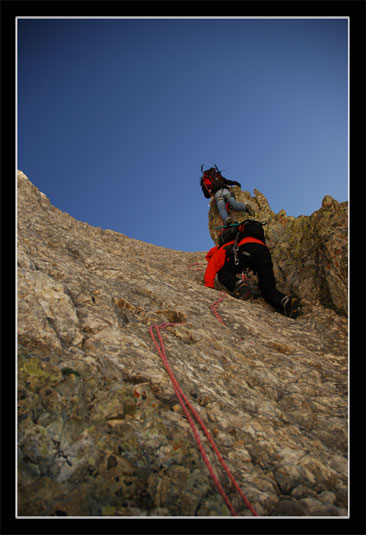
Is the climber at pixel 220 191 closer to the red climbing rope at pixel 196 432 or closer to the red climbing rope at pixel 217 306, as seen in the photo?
the red climbing rope at pixel 217 306

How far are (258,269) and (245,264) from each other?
24.7 inches

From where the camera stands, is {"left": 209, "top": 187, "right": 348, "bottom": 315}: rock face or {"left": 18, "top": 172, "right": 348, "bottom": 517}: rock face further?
{"left": 209, "top": 187, "right": 348, "bottom": 315}: rock face

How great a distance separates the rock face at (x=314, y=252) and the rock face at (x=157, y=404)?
1.70 m

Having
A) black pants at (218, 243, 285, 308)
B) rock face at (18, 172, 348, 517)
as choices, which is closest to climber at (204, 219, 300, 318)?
black pants at (218, 243, 285, 308)

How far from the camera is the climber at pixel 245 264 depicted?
1023cm

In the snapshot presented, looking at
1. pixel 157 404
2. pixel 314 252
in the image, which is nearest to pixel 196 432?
pixel 157 404

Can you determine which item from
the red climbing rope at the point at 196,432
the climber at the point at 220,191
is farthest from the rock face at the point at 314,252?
the red climbing rope at the point at 196,432

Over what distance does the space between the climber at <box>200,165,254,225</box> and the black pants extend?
317cm

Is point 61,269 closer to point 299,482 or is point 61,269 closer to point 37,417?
point 37,417

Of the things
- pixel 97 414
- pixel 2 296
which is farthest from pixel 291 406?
pixel 2 296

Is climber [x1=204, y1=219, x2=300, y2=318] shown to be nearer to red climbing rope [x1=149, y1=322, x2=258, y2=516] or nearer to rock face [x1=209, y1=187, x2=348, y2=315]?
rock face [x1=209, y1=187, x2=348, y2=315]

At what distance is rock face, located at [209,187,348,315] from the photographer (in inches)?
349

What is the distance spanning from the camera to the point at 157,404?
431 centimetres

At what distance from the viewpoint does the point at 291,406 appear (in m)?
5.33
